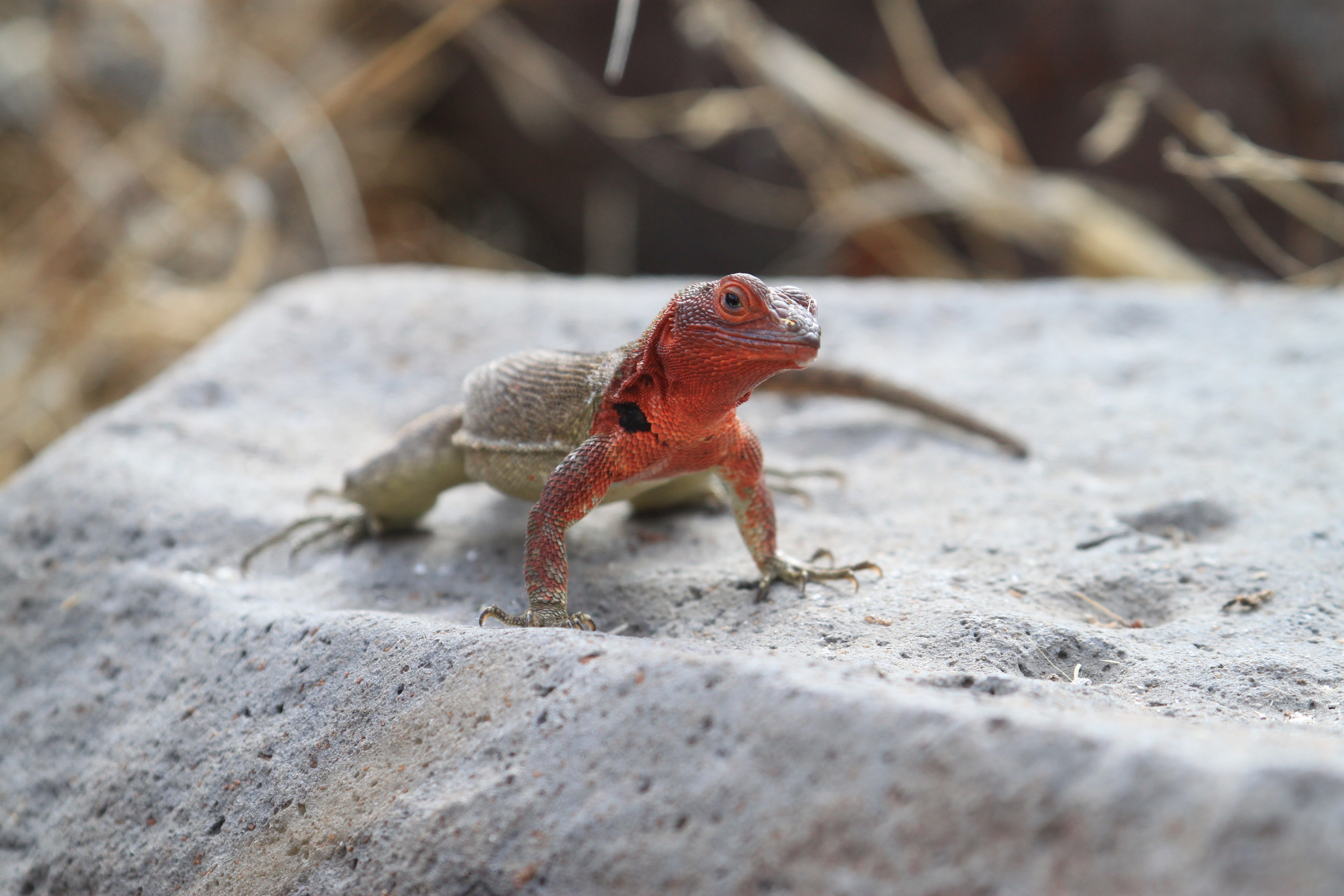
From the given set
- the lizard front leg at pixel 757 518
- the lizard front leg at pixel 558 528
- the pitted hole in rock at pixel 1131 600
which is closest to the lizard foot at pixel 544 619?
the lizard front leg at pixel 558 528

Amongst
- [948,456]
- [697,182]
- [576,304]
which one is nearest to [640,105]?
[697,182]

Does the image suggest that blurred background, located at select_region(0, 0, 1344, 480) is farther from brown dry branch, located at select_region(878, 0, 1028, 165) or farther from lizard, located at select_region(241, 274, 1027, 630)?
lizard, located at select_region(241, 274, 1027, 630)

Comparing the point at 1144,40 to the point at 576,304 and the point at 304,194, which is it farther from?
the point at 304,194

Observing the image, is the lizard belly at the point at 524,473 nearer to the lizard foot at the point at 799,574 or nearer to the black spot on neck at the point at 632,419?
the black spot on neck at the point at 632,419

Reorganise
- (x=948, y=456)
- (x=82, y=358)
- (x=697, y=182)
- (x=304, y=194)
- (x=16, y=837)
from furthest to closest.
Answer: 1. (x=697, y=182)
2. (x=304, y=194)
3. (x=82, y=358)
4. (x=948, y=456)
5. (x=16, y=837)

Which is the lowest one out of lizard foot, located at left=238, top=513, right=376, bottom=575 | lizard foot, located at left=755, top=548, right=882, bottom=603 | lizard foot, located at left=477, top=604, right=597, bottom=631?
lizard foot, located at left=238, top=513, right=376, bottom=575

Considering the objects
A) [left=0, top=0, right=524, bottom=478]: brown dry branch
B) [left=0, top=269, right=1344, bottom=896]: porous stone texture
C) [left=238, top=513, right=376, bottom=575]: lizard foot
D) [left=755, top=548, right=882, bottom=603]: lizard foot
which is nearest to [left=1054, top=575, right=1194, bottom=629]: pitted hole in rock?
[left=0, top=269, right=1344, bottom=896]: porous stone texture
